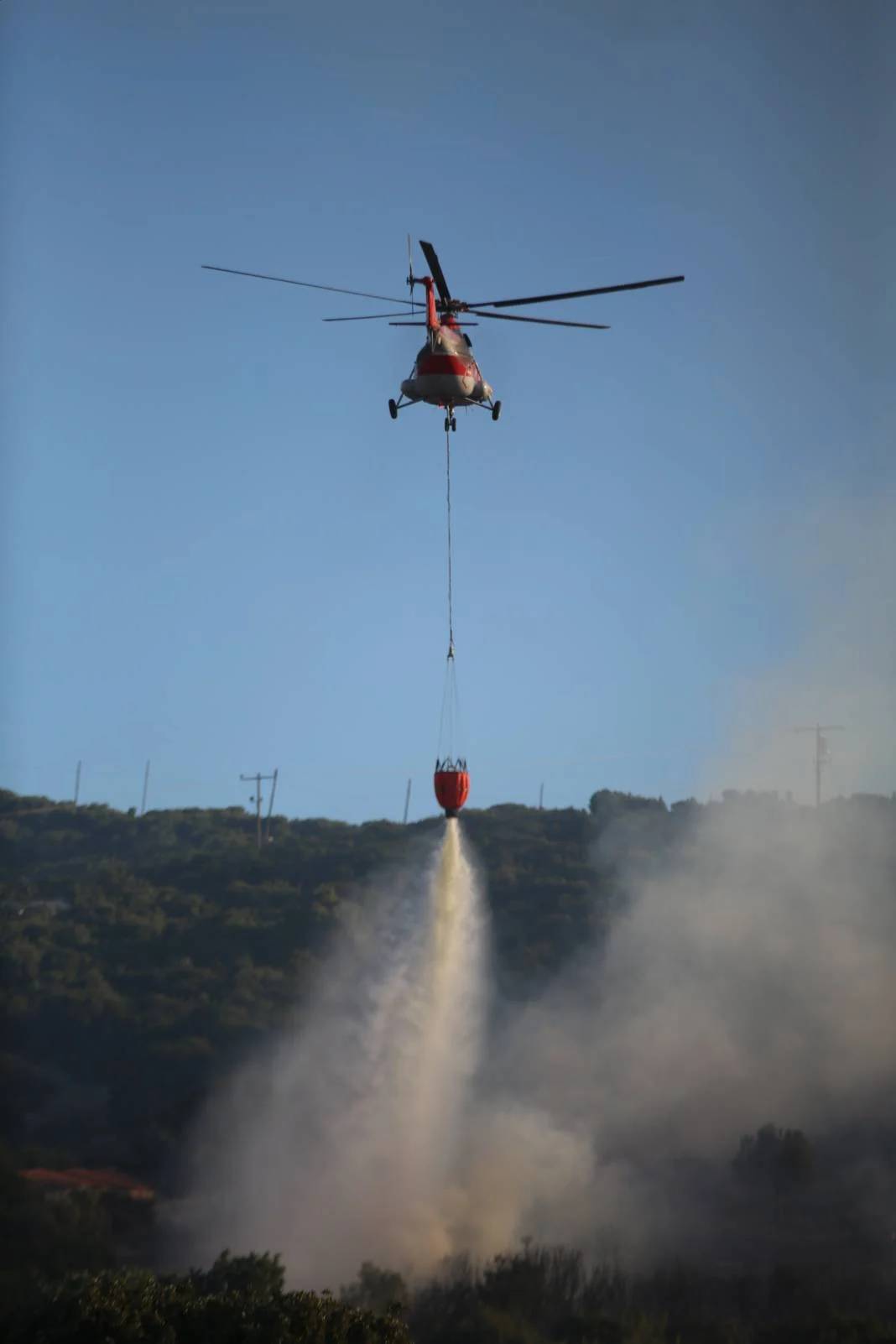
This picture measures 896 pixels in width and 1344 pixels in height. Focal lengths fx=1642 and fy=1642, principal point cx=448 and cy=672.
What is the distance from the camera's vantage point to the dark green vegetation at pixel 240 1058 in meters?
64.7

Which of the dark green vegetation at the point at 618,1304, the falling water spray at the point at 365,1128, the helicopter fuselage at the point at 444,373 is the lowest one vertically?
the dark green vegetation at the point at 618,1304

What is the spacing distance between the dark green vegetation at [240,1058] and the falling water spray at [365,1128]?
374 centimetres

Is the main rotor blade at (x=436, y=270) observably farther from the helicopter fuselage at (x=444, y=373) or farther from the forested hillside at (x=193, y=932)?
the forested hillside at (x=193, y=932)

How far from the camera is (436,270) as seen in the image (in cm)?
5447

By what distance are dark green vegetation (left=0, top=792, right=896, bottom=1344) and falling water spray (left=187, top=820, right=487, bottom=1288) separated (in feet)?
12.3

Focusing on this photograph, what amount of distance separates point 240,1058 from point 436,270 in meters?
73.6

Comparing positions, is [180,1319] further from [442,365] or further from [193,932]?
[193,932]

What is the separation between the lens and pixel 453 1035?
9356 cm

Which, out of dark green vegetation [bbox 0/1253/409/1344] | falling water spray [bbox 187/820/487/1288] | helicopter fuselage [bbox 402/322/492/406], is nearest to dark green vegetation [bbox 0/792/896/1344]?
dark green vegetation [bbox 0/1253/409/1344]

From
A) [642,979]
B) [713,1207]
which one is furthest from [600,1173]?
[642,979]

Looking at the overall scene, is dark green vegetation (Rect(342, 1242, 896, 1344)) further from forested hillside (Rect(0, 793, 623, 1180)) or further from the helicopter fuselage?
the helicopter fuselage

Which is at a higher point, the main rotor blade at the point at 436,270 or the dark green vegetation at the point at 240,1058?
the main rotor blade at the point at 436,270

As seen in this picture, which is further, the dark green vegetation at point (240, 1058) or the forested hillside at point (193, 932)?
the forested hillside at point (193, 932)

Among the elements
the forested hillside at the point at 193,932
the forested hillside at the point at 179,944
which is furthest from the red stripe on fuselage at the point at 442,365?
the forested hillside at the point at 179,944
